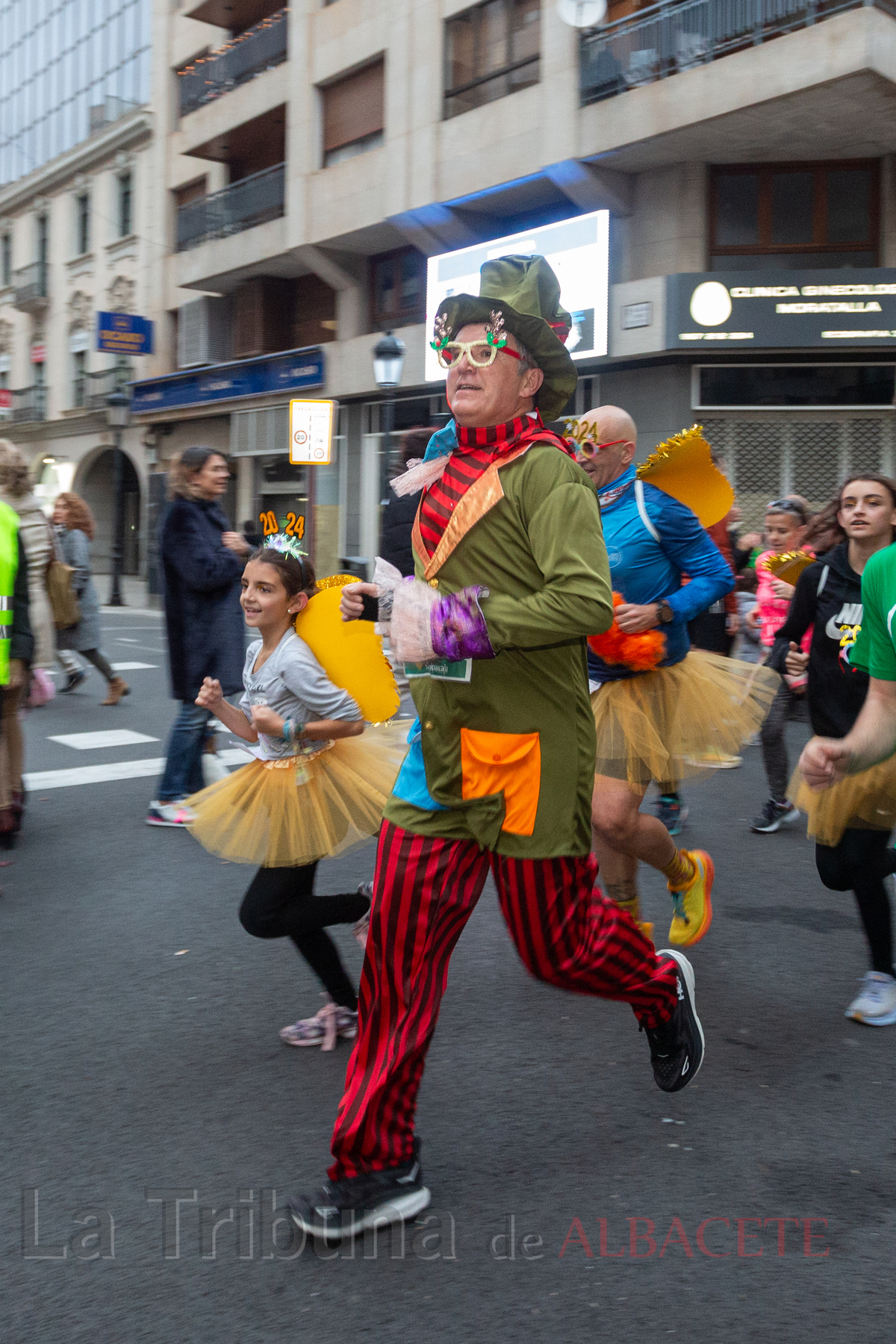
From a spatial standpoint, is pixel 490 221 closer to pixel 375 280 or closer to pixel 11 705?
pixel 375 280

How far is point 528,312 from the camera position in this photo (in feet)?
8.82

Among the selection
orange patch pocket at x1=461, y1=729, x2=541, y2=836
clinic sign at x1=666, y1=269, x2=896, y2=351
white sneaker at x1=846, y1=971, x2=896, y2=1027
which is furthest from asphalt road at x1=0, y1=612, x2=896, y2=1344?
clinic sign at x1=666, y1=269, x2=896, y2=351

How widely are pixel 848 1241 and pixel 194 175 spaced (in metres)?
32.0

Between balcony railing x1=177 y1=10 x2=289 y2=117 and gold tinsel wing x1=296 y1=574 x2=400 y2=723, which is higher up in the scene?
balcony railing x1=177 y1=10 x2=289 y2=117

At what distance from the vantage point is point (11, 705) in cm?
615

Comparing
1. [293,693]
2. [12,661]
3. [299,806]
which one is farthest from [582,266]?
[299,806]

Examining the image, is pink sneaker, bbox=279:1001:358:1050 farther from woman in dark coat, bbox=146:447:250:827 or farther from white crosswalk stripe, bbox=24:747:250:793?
white crosswalk stripe, bbox=24:747:250:793

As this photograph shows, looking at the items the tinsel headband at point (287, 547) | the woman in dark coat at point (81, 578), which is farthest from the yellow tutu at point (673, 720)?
the woman in dark coat at point (81, 578)

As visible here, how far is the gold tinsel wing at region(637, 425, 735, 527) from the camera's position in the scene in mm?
4418

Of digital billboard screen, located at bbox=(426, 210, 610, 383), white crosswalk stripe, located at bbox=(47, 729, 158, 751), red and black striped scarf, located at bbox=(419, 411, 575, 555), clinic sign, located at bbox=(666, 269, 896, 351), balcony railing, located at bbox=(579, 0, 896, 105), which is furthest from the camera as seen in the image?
digital billboard screen, located at bbox=(426, 210, 610, 383)

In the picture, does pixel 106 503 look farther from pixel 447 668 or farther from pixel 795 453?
pixel 447 668

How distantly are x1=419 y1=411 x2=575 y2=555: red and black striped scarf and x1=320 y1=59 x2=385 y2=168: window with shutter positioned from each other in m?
22.5

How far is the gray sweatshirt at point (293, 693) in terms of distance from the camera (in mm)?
3703

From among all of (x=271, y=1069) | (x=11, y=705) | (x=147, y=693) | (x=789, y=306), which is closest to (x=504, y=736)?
(x=271, y=1069)
